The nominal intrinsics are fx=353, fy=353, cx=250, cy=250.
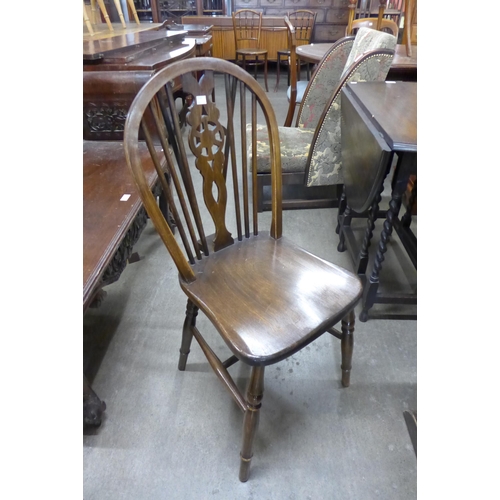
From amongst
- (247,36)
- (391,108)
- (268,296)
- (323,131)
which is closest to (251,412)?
(268,296)

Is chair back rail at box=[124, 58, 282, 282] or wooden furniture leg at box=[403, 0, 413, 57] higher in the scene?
wooden furniture leg at box=[403, 0, 413, 57]

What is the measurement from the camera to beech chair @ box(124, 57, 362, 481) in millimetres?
801

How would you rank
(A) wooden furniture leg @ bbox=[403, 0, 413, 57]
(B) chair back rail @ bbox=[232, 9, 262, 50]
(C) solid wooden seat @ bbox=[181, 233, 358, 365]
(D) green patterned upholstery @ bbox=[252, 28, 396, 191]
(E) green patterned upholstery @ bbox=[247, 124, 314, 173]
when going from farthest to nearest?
(B) chair back rail @ bbox=[232, 9, 262, 50]
(A) wooden furniture leg @ bbox=[403, 0, 413, 57]
(E) green patterned upholstery @ bbox=[247, 124, 314, 173]
(D) green patterned upholstery @ bbox=[252, 28, 396, 191]
(C) solid wooden seat @ bbox=[181, 233, 358, 365]

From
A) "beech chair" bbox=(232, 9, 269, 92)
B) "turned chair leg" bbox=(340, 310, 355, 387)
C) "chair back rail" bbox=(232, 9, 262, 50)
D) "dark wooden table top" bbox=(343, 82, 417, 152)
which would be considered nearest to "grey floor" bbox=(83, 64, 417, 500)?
"turned chair leg" bbox=(340, 310, 355, 387)

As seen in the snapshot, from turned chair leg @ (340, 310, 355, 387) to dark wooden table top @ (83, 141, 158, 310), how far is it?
2.37 feet

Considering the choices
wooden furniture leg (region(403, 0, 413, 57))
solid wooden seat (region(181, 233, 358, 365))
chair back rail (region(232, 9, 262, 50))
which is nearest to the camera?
solid wooden seat (region(181, 233, 358, 365))

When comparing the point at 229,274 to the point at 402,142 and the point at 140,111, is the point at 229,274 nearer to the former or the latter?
the point at 140,111

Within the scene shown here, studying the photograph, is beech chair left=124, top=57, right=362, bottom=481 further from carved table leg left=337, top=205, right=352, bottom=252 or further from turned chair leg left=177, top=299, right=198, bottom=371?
carved table leg left=337, top=205, right=352, bottom=252

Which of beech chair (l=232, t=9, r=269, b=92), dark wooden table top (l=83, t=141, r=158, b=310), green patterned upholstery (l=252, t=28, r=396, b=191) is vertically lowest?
dark wooden table top (l=83, t=141, r=158, b=310)

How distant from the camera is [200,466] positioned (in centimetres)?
105

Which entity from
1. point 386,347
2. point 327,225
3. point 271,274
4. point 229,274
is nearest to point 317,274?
point 271,274

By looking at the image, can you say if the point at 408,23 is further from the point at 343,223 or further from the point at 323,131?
the point at 343,223

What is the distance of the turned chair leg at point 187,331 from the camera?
113 cm

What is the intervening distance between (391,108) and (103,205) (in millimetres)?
1150
